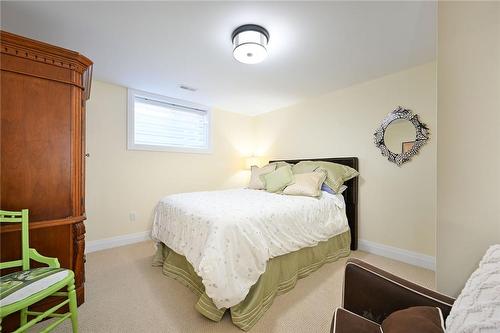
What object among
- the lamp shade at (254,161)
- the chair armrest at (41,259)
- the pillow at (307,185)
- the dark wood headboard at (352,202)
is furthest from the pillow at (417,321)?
the lamp shade at (254,161)

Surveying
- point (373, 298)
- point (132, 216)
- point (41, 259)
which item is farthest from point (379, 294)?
point (132, 216)

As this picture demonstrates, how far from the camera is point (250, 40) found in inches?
67.3

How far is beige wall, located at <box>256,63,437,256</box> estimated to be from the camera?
2.29 meters

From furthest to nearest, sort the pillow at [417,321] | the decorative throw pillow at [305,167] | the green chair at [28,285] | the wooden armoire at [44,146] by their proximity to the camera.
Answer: the decorative throw pillow at [305,167], the wooden armoire at [44,146], the green chair at [28,285], the pillow at [417,321]

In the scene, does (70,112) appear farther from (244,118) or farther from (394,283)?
(244,118)

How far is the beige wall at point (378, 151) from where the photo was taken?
229 centimetres

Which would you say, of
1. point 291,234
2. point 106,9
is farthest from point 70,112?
point 291,234

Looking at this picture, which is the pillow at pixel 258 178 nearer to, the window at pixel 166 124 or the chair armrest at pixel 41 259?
the window at pixel 166 124

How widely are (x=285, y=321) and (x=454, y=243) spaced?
1.14 m

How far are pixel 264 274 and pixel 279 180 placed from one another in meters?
1.39

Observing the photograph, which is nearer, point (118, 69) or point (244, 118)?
point (118, 69)

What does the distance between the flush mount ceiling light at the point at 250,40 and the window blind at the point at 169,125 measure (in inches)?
80.5

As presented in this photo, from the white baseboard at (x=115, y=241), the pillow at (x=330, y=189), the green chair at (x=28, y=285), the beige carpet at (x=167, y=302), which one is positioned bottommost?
the beige carpet at (x=167, y=302)

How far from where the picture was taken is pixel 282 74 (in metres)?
2.57
